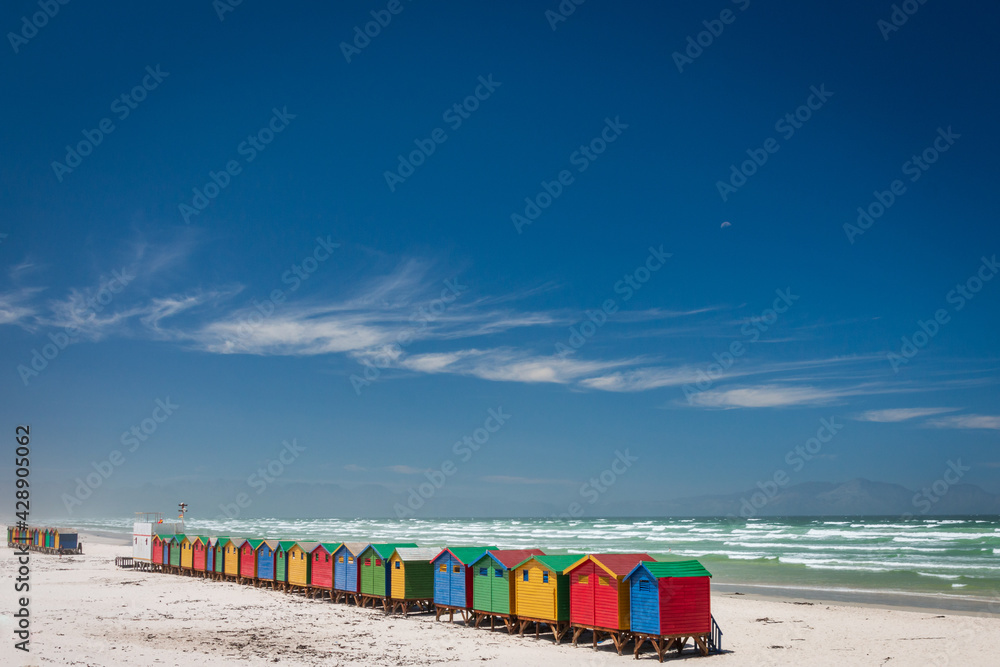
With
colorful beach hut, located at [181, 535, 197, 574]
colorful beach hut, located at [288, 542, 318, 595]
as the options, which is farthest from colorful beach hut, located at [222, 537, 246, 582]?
colorful beach hut, located at [288, 542, 318, 595]

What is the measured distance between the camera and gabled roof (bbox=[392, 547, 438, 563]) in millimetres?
31938

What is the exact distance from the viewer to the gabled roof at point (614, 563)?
23.9 metres

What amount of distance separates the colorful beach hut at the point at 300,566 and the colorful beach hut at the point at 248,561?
13.2ft

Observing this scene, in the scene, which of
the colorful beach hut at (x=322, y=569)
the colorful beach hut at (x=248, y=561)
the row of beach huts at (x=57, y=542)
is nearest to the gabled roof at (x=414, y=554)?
the colorful beach hut at (x=322, y=569)

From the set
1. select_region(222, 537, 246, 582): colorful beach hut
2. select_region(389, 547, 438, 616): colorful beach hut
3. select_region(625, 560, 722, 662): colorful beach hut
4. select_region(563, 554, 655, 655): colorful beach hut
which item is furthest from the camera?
select_region(222, 537, 246, 582): colorful beach hut

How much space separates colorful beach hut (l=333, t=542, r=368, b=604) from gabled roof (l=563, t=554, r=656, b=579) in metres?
12.8

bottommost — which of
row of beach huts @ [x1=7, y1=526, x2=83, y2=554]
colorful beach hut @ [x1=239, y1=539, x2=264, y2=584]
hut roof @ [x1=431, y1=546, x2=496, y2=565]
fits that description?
row of beach huts @ [x1=7, y1=526, x2=83, y2=554]

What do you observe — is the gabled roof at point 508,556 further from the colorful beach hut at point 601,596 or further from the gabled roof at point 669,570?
the gabled roof at point 669,570

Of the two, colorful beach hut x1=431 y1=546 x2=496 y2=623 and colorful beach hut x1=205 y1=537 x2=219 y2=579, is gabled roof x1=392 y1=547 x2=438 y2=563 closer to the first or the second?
colorful beach hut x1=431 y1=546 x2=496 y2=623

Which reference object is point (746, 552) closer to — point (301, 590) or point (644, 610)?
point (301, 590)

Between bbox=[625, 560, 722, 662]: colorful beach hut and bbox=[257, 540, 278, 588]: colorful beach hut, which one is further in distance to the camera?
bbox=[257, 540, 278, 588]: colorful beach hut

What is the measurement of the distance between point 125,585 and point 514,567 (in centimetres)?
2680

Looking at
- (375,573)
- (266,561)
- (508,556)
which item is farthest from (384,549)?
(266,561)

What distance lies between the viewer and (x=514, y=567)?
26938 mm
